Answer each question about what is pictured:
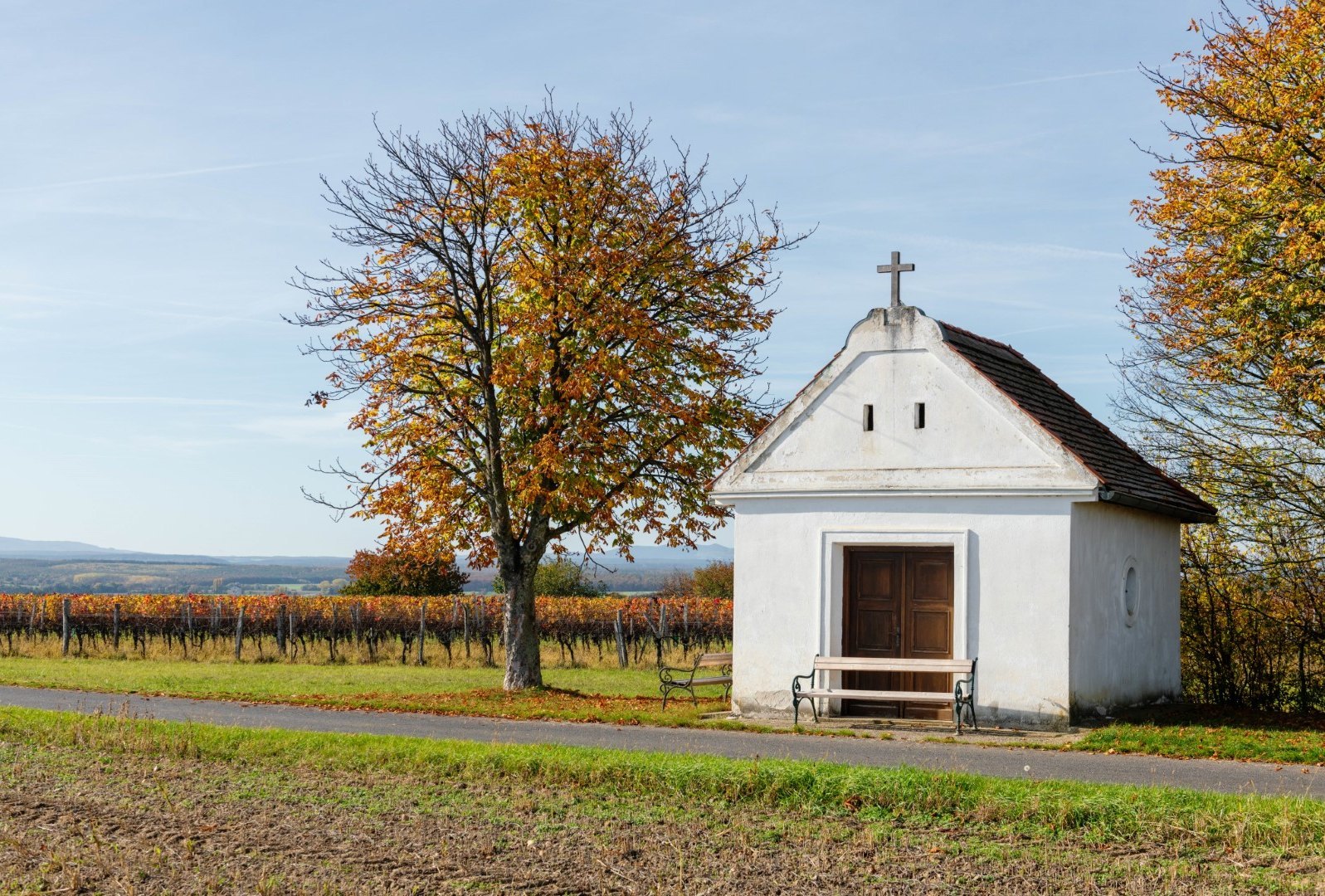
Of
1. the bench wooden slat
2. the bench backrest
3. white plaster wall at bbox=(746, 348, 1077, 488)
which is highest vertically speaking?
white plaster wall at bbox=(746, 348, 1077, 488)

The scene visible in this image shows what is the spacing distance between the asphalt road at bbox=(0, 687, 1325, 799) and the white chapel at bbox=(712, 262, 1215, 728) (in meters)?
1.97

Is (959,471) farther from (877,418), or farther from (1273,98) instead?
(1273,98)

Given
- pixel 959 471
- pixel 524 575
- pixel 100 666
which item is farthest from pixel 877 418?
pixel 100 666

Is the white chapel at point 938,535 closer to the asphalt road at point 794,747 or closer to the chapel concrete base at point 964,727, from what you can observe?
the chapel concrete base at point 964,727

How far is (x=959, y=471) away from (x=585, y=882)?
1001 centimetres

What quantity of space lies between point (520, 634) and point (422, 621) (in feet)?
43.6

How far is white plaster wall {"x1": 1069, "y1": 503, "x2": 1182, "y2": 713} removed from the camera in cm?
1680

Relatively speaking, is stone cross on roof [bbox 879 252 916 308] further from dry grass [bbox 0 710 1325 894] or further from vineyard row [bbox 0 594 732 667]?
vineyard row [bbox 0 594 732 667]

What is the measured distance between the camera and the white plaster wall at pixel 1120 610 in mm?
16797

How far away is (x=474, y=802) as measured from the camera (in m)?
11.1

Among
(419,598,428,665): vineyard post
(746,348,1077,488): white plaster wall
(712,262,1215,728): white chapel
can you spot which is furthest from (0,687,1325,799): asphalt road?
(419,598,428,665): vineyard post

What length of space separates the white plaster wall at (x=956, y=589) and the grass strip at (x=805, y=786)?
514 centimetres

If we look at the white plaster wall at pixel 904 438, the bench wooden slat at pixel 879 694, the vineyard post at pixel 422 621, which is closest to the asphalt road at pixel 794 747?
the bench wooden slat at pixel 879 694

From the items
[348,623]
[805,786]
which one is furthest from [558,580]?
[805,786]
